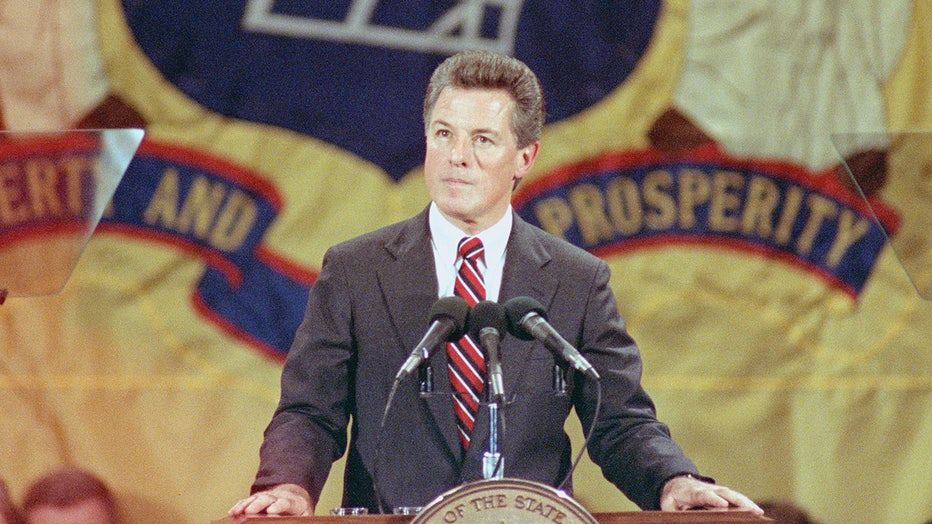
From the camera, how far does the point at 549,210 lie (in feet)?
10.7

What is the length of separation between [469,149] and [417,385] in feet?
1.46

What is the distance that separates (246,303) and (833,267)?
1.64 metres

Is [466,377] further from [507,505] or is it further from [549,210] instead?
[549,210]

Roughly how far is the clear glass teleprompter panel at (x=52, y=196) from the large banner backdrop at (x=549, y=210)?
42 millimetres

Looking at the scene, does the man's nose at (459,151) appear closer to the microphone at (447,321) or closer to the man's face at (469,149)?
the man's face at (469,149)

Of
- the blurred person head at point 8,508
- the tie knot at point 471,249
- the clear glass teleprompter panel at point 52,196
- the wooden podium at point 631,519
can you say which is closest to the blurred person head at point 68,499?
the blurred person head at point 8,508

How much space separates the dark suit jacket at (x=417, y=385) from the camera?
2.07 metres

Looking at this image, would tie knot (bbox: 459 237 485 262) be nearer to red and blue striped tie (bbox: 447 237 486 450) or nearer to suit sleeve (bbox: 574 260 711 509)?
red and blue striped tie (bbox: 447 237 486 450)

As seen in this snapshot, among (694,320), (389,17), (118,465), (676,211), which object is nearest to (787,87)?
(676,211)

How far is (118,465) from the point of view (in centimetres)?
312

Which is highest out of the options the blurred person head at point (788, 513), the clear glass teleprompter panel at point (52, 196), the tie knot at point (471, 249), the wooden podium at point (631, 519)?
the clear glass teleprompter panel at point (52, 196)

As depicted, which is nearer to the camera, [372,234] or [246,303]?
[372,234]

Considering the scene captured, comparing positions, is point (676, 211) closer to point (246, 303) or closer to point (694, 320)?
point (694, 320)

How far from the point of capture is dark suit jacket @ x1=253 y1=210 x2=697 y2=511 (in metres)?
2.07
